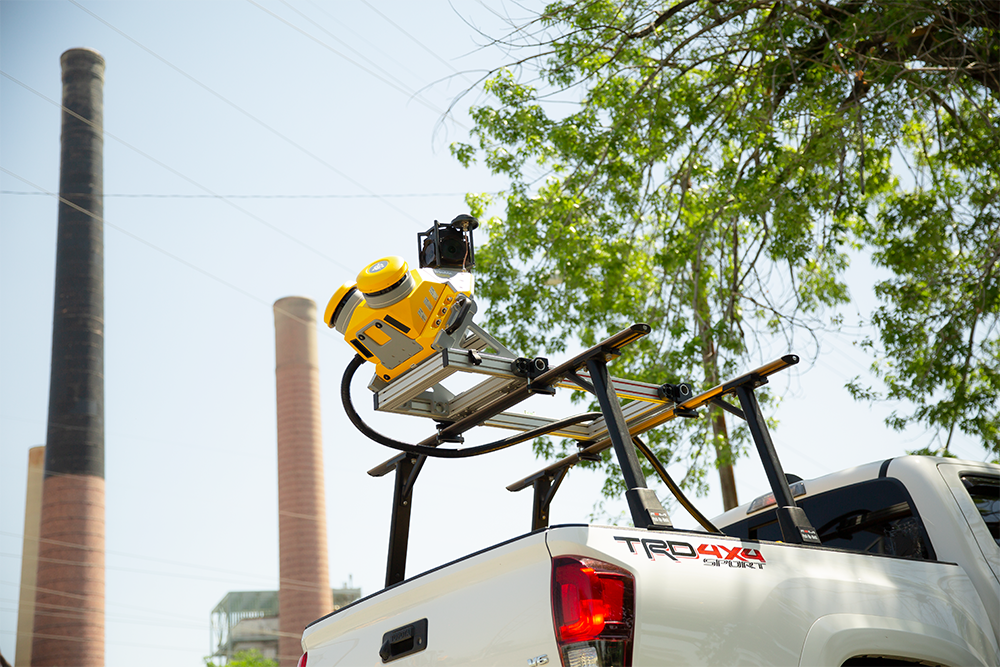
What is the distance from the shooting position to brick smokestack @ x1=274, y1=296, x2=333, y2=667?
132 ft

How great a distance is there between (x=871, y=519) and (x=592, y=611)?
2.36m

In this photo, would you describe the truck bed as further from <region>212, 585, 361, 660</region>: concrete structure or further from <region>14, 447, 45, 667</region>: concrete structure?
<region>212, 585, 361, 660</region>: concrete structure

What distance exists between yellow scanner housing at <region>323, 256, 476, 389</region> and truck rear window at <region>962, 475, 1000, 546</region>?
99.2 inches

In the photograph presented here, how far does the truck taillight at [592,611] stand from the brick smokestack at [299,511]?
39.3m

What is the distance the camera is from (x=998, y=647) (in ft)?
12.3

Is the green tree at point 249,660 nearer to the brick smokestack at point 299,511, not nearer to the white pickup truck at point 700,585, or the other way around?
the brick smokestack at point 299,511

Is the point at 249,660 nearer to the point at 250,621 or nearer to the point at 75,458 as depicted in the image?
the point at 250,621

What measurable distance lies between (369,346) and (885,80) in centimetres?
717

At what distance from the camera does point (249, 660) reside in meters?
45.1

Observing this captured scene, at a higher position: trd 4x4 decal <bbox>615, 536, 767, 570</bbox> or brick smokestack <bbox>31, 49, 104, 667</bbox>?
brick smokestack <bbox>31, 49, 104, 667</bbox>

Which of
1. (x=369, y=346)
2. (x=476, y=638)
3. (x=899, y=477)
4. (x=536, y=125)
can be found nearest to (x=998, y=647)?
(x=899, y=477)

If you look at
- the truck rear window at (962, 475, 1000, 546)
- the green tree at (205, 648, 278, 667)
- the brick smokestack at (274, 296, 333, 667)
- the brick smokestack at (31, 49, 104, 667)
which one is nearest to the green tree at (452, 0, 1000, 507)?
the truck rear window at (962, 475, 1000, 546)

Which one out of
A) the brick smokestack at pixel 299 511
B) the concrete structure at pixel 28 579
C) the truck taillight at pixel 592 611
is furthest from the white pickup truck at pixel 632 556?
the brick smokestack at pixel 299 511

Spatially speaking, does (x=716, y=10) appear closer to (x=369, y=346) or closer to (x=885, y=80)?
(x=885, y=80)
